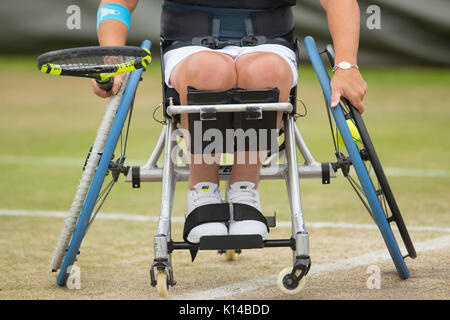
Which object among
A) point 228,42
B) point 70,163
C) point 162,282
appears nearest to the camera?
point 162,282

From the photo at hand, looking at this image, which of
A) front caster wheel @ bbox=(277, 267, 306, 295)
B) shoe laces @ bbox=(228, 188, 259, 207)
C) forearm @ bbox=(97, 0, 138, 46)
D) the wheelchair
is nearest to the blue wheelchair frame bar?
the wheelchair

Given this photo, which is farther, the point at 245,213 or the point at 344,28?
the point at 344,28

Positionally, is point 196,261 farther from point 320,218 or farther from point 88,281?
point 320,218

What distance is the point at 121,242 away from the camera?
12.2ft

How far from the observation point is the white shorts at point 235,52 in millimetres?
2748

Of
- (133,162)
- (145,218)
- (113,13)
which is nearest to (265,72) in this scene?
(113,13)

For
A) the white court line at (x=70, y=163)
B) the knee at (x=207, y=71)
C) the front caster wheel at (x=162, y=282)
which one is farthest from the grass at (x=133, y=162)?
the knee at (x=207, y=71)

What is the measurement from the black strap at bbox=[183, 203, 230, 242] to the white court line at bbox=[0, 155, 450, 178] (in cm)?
315

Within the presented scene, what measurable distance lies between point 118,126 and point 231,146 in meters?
A: 0.41

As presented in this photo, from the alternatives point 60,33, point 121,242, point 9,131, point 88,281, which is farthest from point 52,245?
point 60,33

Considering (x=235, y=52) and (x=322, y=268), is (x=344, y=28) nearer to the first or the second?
(x=235, y=52)

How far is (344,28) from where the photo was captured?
282cm

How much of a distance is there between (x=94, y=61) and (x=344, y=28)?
3.04 ft

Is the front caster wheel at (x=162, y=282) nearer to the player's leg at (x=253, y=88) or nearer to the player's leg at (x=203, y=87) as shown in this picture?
the player's leg at (x=203, y=87)
